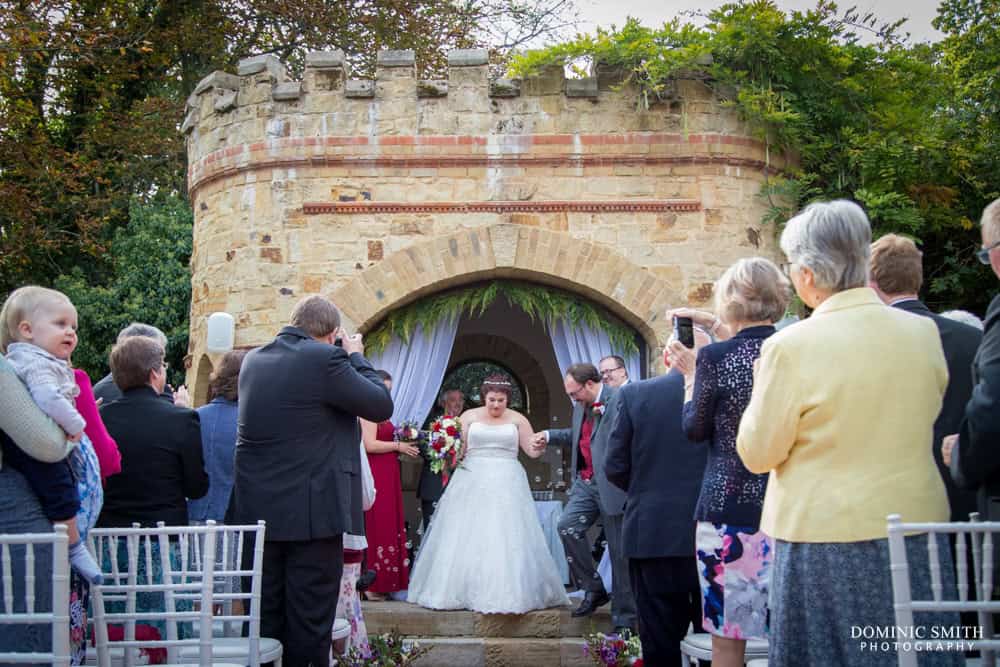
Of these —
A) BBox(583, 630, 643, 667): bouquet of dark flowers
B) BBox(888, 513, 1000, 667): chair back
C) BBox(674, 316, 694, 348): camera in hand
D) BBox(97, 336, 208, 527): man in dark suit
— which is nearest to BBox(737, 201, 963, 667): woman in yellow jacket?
BBox(888, 513, 1000, 667): chair back

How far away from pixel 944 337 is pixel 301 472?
267 cm

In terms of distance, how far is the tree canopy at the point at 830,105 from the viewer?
865cm

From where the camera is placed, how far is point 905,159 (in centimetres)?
868

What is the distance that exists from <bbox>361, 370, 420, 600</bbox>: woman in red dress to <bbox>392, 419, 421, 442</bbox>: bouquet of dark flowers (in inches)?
3.0

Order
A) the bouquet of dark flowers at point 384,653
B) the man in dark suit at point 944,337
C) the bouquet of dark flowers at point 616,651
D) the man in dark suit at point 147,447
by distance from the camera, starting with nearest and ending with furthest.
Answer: the man in dark suit at point 944,337
the man in dark suit at point 147,447
the bouquet of dark flowers at point 384,653
the bouquet of dark flowers at point 616,651

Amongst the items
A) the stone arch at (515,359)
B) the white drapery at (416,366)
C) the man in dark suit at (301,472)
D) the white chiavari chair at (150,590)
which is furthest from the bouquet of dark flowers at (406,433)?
the white chiavari chair at (150,590)

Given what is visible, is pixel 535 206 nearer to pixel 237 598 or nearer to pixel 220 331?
pixel 220 331

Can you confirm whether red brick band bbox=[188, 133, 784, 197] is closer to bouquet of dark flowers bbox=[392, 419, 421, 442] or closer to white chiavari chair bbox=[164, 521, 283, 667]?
bouquet of dark flowers bbox=[392, 419, 421, 442]

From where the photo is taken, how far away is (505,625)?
7.56m

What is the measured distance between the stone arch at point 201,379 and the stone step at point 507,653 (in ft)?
10.5

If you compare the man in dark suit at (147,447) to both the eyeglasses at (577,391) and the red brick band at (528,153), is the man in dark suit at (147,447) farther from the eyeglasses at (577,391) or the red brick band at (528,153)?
the red brick band at (528,153)

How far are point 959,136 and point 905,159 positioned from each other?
49.8 inches

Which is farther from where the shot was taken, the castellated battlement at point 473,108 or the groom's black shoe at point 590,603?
the castellated battlement at point 473,108

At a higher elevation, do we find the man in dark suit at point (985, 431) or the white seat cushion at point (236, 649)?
the man in dark suit at point (985, 431)
